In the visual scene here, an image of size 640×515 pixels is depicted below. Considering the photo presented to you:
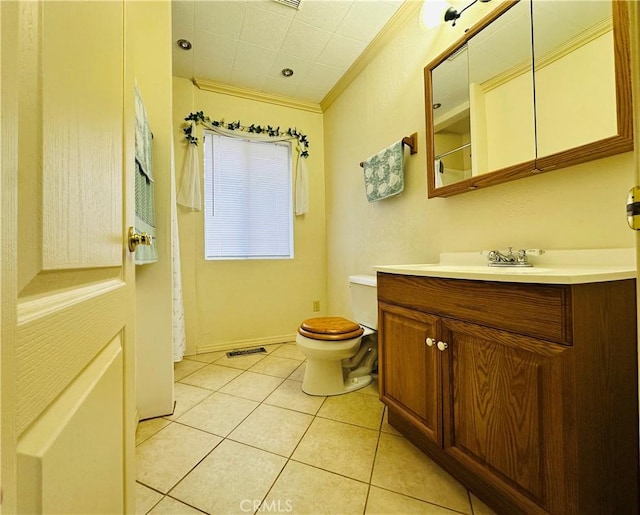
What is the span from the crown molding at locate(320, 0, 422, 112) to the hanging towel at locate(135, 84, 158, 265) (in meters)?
1.60

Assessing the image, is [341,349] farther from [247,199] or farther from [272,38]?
[272,38]

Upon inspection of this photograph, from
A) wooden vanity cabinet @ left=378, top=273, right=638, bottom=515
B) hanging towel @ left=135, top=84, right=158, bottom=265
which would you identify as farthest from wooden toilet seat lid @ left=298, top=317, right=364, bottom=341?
hanging towel @ left=135, top=84, right=158, bottom=265

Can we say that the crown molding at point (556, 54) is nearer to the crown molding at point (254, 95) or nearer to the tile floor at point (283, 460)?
the tile floor at point (283, 460)

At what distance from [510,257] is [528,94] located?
662 mm

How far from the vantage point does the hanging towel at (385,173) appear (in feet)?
5.86

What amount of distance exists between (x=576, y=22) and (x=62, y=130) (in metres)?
1.54

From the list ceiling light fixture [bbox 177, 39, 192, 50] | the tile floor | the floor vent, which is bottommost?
the tile floor

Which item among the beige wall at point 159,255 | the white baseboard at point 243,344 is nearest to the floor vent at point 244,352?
the white baseboard at point 243,344

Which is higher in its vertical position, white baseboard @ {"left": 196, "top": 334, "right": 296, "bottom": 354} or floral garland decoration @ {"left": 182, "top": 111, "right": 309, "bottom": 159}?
floral garland decoration @ {"left": 182, "top": 111, "right": 309, "bottom": 159}

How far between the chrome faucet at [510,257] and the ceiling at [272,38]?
1.64 metres

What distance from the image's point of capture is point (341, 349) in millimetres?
1607

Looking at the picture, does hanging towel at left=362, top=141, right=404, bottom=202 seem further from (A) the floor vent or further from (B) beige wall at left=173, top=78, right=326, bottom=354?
(A) the floor vent

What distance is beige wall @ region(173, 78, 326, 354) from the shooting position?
241cm

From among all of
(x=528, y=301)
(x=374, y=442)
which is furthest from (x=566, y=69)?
(x=374, y=442)
